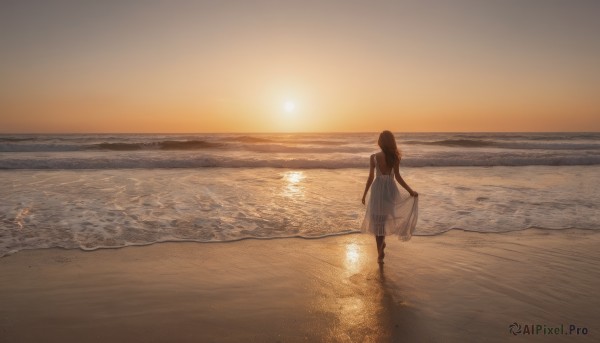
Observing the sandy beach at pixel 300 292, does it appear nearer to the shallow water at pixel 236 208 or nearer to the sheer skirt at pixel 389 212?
the sheer skirt at pixel 389 212

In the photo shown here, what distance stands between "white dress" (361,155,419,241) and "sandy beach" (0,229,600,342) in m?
0.44

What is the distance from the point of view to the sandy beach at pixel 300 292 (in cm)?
342

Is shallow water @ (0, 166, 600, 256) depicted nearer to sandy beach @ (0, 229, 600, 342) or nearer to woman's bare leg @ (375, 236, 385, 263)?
sandy beach @ (0, 229, 600, 342)

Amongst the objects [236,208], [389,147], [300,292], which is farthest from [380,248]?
[236,208]

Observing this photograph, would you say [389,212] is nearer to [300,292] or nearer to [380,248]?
[380,248]

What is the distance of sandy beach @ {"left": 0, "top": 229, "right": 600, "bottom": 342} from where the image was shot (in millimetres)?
3424

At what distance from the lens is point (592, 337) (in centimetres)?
335

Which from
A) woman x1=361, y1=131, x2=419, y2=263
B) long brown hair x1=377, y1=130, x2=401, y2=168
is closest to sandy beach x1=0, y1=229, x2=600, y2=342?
woman x1=361, y1=131, x2=419, y2=263

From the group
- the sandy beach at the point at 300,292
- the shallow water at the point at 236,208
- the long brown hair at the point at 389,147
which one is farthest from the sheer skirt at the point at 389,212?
the shallow water at the point at 236,208

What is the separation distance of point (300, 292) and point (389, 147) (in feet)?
7.56

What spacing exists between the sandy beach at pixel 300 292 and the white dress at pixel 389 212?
0.44 m

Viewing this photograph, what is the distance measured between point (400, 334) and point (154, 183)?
436 inches

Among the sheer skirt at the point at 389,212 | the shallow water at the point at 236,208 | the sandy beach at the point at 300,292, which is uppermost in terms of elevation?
the sheer skirt at the point at 389,212

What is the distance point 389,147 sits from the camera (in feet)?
17.3
